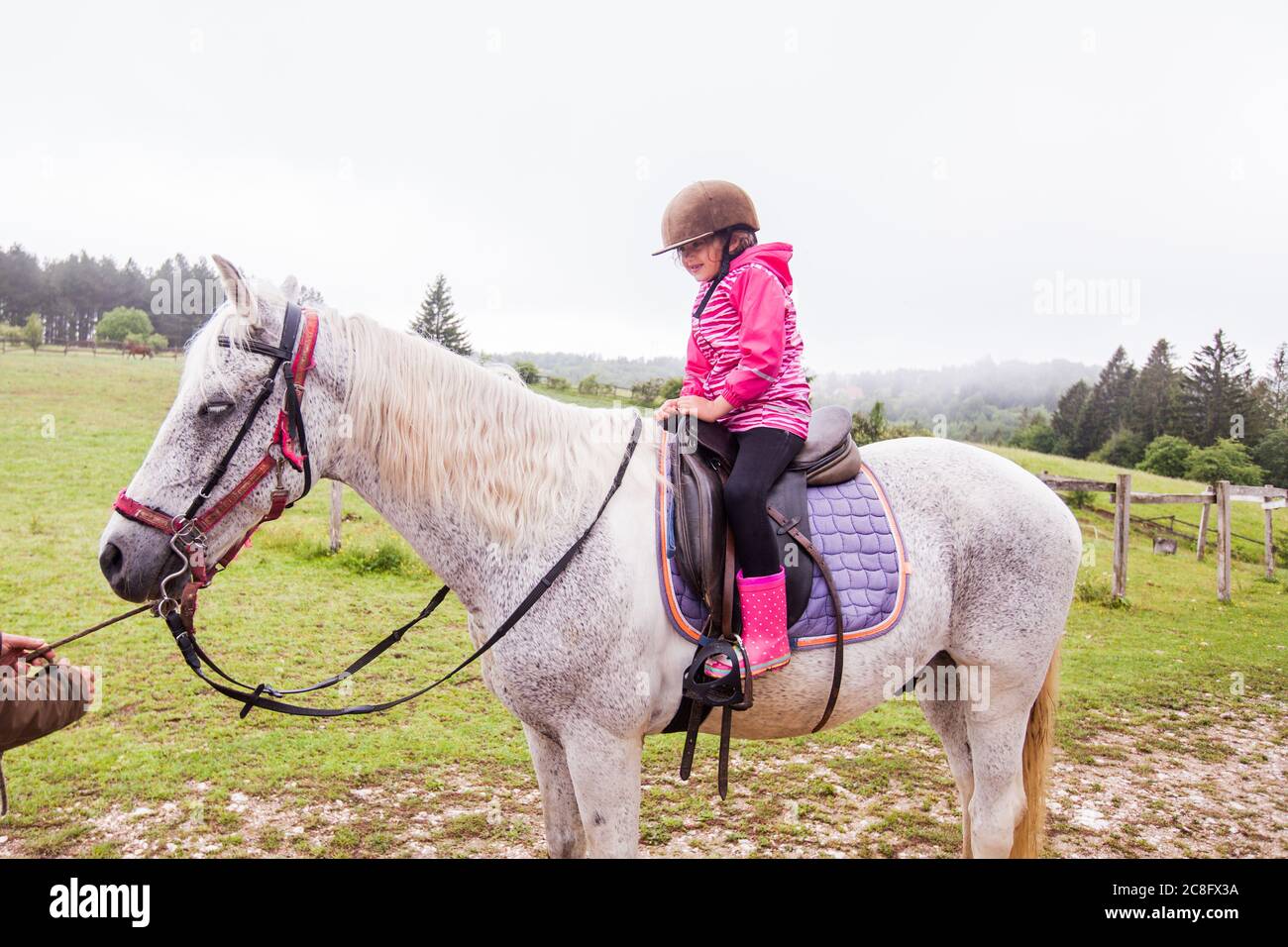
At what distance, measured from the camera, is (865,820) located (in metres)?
4.72

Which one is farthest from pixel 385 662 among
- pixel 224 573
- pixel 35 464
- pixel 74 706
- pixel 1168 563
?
pixel 1168 563

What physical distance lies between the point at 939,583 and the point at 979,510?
1.31 feet

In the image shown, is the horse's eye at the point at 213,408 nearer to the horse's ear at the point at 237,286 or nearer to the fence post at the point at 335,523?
the horse's ear at the point at 237,286

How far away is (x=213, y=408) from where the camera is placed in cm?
225

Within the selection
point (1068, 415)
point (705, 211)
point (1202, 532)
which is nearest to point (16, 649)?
point (705, 211)

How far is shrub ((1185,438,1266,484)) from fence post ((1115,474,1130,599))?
11.8 m

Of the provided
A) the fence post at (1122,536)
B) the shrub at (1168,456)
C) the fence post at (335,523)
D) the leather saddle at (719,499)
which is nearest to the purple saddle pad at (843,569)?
the leather saddle at (719,499)

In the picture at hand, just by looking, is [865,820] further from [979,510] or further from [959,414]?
[959,414]

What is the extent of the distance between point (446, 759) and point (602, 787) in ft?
11.0

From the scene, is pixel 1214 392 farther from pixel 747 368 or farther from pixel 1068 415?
pixel 747 368

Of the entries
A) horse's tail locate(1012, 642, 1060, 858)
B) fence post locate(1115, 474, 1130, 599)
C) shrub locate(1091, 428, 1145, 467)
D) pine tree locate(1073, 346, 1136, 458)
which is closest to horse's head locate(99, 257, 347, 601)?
horse's tail locate(1012, 642, 1060, 858)

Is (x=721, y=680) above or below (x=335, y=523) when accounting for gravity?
above

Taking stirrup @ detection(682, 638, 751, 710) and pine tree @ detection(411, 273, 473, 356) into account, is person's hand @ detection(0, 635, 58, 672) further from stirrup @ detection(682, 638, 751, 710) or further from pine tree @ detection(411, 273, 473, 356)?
pine tree @ detection(411, 273, 473, 356)

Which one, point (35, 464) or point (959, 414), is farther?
point (959, 414)
